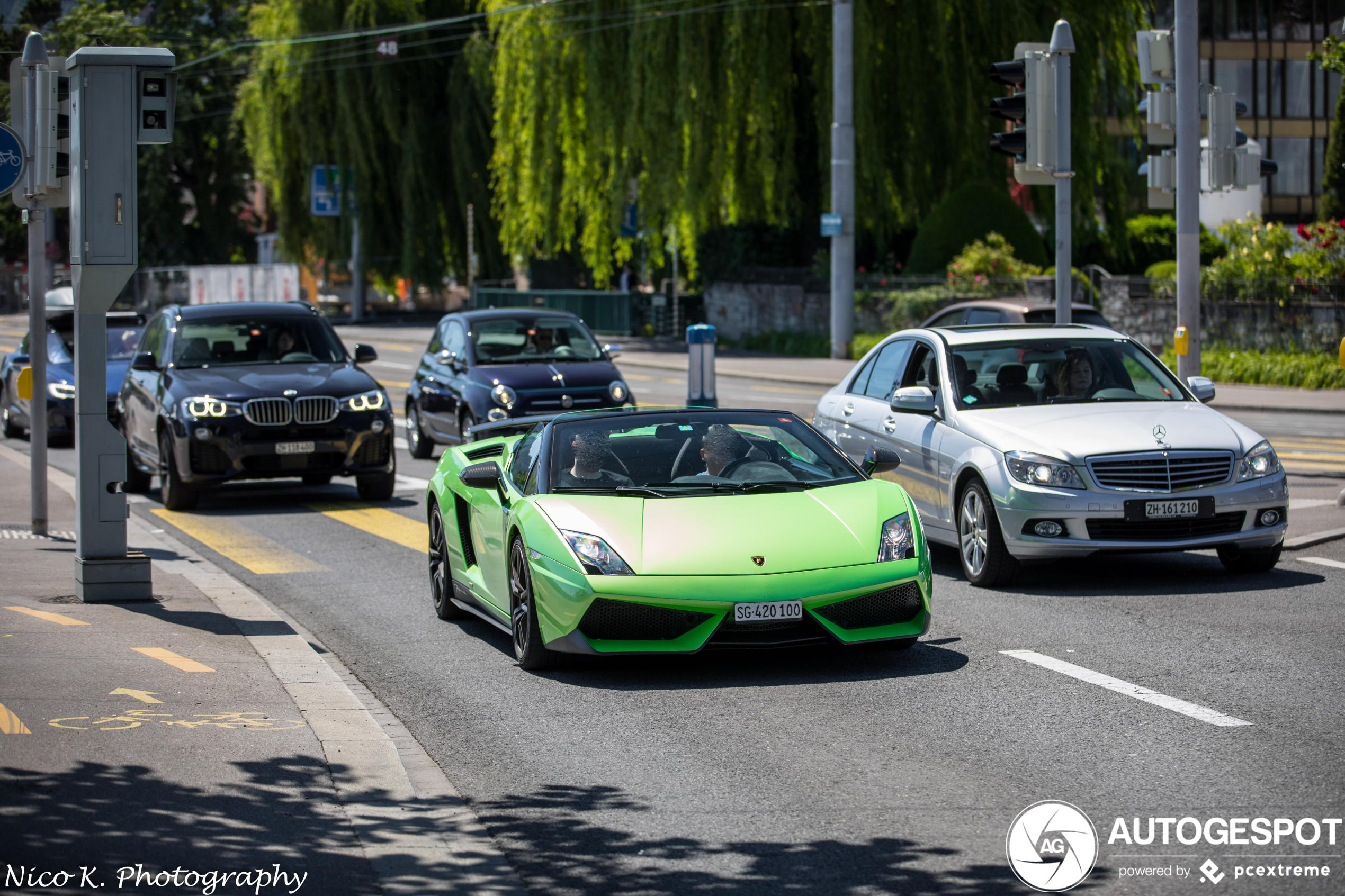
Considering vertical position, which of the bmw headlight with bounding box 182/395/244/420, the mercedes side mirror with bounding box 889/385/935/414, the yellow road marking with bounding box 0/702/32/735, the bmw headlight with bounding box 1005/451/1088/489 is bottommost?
the yellow road marking with bounding box 0/702/32/735

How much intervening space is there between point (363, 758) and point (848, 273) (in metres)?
30.6

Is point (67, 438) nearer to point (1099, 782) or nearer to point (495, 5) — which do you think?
point (1099, 782)

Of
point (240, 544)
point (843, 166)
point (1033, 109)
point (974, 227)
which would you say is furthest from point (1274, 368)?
point (240, 544)

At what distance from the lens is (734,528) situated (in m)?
8.27

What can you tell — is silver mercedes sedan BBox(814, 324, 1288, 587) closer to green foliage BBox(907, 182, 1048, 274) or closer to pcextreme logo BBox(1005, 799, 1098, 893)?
pcextreme logo BBox(1005, 799, 1098, 893)

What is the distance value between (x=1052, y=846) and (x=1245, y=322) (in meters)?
26.9

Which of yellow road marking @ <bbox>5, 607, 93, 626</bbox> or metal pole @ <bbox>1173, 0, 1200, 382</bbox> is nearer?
yellow road marking @ <bbox>5, 607, 93, 626</bbox>

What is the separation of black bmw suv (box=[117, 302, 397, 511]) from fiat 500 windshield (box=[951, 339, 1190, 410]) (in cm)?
608

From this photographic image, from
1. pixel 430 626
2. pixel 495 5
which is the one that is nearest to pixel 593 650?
pixel 430 626

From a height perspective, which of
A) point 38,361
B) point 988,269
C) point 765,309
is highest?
point 988,269

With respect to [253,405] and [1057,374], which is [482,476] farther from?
[253,405]

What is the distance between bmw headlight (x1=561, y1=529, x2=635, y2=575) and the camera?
801 cm

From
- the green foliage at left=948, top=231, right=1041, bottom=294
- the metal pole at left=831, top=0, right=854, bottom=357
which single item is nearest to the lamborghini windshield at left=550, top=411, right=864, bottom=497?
the green foliage at left=948, top=231, right=1041, bottom=294

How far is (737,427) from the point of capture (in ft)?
30.8
